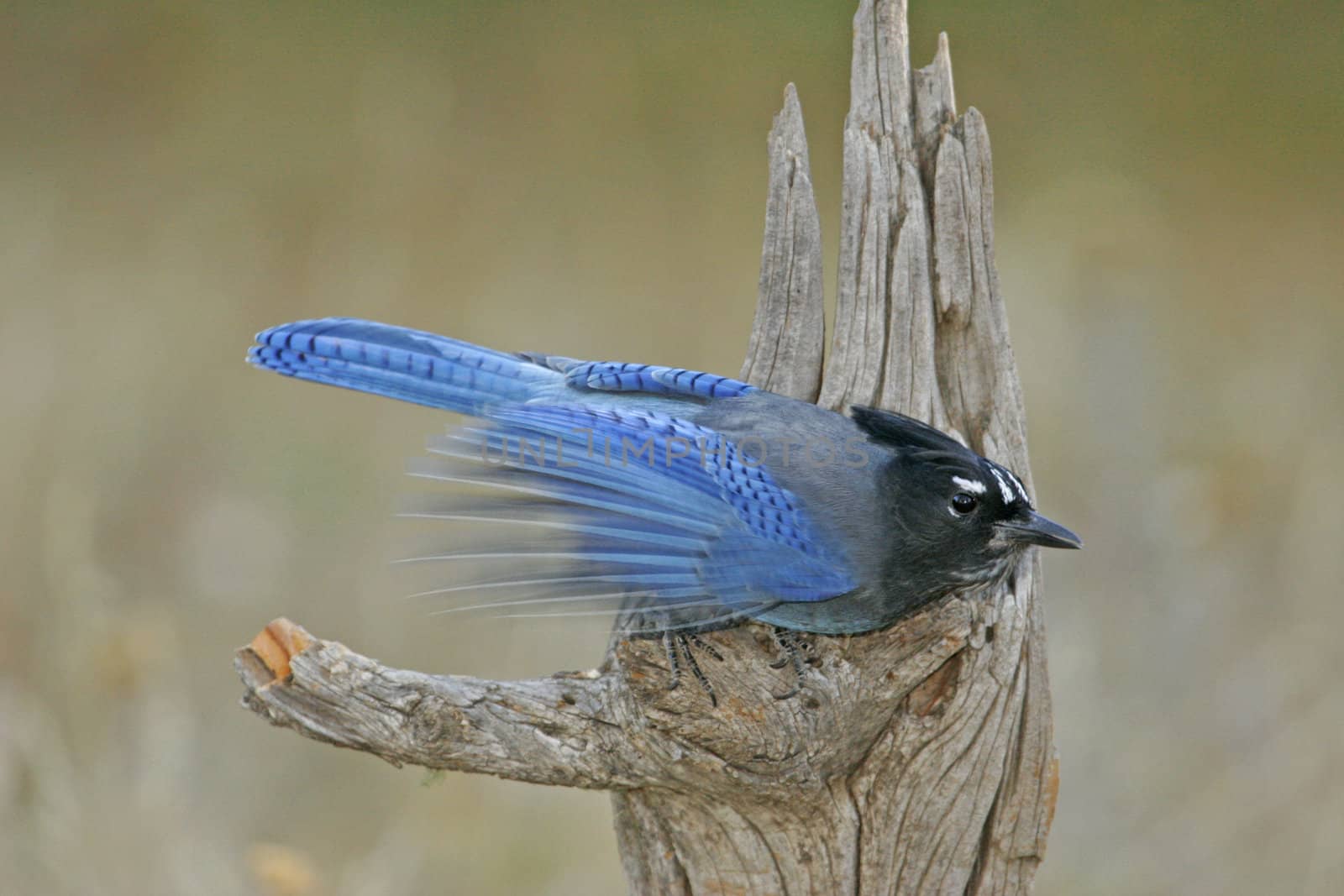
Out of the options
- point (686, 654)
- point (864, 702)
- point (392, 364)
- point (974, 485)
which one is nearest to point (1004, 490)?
point (974, 485)

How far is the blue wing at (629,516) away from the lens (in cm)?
265

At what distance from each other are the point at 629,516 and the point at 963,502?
0.64 meters

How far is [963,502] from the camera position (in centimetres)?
279

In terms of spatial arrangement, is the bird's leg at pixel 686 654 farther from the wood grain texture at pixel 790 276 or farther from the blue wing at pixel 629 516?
the wood grain texture at pixel 790 276

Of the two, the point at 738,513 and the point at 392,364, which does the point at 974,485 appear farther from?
the point at 392,364

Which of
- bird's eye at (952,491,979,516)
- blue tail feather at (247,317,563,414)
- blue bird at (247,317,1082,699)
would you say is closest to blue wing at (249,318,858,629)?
blue bird at (247,317,1082,699)

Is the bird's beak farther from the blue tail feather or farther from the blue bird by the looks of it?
the blue tail feather

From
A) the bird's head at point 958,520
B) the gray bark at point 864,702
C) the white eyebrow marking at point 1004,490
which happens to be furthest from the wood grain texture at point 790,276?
the white eyebrow marking at point 1004,490

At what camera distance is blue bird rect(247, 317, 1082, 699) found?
8.80 ft

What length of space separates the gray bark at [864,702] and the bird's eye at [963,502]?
0.19m

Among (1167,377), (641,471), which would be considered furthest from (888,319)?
(1167,377)

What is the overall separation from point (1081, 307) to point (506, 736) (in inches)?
107

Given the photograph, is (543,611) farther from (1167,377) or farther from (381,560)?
(1167,377)

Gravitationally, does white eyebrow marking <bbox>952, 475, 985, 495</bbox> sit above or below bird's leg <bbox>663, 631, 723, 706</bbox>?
above
